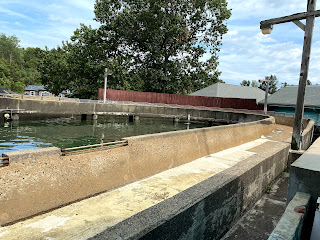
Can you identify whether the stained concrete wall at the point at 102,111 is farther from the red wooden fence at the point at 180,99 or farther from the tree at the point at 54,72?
the tree at the point at 54,72

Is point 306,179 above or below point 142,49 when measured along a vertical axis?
below

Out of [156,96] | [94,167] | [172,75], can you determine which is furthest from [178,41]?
[94,167]

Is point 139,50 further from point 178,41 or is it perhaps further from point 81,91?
point 81,91

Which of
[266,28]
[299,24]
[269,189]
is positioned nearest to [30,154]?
[269,189]

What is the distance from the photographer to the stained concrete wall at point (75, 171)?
4.59 metres

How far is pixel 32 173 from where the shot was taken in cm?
486

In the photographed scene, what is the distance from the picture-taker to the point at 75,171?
5523 millimetres

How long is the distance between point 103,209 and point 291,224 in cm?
383

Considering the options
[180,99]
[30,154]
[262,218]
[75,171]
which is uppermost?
[180,99]

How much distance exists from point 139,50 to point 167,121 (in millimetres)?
20187

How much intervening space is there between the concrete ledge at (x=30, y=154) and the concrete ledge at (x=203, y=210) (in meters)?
3.20

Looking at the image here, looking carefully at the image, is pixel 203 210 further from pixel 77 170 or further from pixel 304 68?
pixel 304 68

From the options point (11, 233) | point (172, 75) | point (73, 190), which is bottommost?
point (11, 233)

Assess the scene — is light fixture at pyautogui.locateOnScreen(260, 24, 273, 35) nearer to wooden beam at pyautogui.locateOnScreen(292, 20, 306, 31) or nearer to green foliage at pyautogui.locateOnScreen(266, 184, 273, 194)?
wooden beam at pyautogui.locateOnScreen(292, 20, 306, 31)
